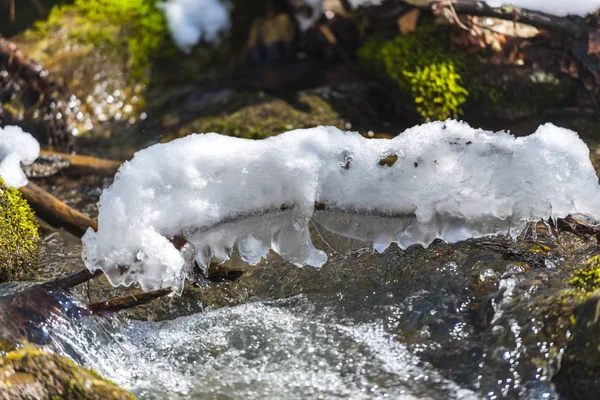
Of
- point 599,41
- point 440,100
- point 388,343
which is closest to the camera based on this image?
point 388,343

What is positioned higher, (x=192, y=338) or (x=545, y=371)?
(x=545, y=371)

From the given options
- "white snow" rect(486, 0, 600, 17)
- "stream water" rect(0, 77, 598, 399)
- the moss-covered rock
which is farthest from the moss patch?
the moss-covered rock

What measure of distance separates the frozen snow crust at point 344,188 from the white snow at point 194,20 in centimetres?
356

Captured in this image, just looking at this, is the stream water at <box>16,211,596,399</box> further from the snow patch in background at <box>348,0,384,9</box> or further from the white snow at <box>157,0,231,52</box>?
the white snow at <box>157,0,231,52</box>

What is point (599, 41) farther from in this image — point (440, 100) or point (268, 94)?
point (268, 94)

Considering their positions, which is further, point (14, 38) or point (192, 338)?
point (14, 38)

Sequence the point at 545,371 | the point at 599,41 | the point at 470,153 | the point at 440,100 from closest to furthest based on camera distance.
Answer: the point at 545,371 → the point at 470,153 → the point at 599,41 → the point at 440,100

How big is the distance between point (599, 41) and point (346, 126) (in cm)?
183

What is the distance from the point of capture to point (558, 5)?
14.7ft

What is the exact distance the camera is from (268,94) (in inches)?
219

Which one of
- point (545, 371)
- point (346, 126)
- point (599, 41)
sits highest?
point (599, 41)

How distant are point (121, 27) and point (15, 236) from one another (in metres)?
3.17

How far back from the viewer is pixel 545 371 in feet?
7.93

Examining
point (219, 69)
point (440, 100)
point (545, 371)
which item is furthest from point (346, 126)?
point (545, 371)
